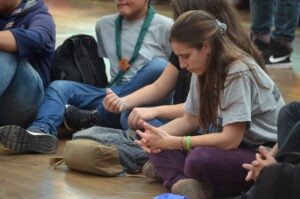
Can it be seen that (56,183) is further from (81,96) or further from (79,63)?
(79,63)

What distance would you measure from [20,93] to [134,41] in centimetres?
57

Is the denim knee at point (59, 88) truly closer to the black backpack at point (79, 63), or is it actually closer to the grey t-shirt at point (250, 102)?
the black backpack at point (79, 63)

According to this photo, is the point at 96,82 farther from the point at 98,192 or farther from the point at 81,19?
the point at 81,19

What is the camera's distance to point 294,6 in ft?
14.7

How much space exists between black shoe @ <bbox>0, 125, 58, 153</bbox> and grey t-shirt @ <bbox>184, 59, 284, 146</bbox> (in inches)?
29.4

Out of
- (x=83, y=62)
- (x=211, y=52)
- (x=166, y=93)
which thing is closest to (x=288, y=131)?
(x=211, y=52)

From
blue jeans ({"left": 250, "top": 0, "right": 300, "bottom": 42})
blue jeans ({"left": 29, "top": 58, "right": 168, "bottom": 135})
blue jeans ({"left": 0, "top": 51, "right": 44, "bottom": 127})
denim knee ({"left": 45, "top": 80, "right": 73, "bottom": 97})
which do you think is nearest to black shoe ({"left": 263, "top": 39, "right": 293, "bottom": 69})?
blue jeans ({"left": 250, "top": 0, "right": 300, "bottom": 42})

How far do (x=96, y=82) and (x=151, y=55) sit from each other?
35 cm

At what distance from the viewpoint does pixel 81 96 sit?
3.24 metres

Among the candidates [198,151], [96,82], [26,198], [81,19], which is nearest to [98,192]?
[26,198]

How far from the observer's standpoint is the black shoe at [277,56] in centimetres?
459

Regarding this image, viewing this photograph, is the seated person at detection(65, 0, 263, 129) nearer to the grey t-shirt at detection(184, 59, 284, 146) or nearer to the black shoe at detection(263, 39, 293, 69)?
the grey t-shirt at detection(184, 59, 284, 146)

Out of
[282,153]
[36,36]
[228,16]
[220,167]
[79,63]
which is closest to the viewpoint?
[282,153]

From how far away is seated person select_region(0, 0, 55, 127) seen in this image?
3.01m
